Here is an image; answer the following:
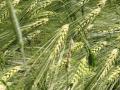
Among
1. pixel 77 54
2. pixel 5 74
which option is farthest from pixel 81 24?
pixel 5 74

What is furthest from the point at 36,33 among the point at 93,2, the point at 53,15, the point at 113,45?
the point at 93,2

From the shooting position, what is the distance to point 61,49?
45.8 inches

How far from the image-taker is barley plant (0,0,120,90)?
108cm

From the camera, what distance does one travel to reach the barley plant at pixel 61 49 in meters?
1.08

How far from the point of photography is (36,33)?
4.66 feet

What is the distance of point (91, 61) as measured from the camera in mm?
Result: 1009

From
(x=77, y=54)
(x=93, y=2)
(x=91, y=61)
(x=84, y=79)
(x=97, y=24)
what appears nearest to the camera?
(x=91, y=61)

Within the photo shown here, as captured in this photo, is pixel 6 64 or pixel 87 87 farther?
pixel 6 64

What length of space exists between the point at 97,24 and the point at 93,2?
0.22 meters

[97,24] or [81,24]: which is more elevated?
[81,24]

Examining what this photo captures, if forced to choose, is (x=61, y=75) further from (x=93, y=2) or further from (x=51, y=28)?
(x=93, y=2)

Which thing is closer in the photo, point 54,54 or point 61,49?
point 54,54

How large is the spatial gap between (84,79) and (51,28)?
44 centimetres

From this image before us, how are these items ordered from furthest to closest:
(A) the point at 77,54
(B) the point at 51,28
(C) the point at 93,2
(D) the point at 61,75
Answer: (C) the point at 93,2 < (B) the point at 51,28 < (A) the point at 77,54 < (D) the point at 61,75
